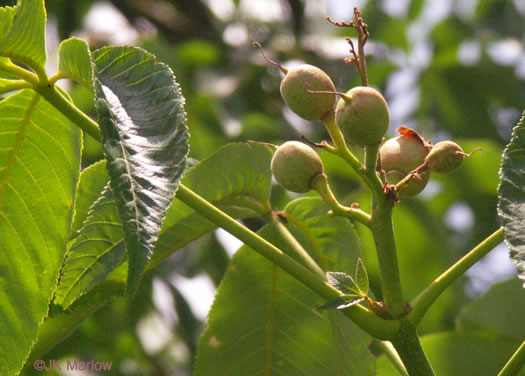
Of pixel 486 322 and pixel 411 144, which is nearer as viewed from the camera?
pixel 411 144

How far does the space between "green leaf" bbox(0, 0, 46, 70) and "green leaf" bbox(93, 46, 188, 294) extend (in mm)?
79

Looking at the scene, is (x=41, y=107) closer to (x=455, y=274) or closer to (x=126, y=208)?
(x=126, y=208)

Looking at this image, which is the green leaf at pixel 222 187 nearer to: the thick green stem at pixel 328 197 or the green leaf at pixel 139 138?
the thick green stem at pixel 328 197

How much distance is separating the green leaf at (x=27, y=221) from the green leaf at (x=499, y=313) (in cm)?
83

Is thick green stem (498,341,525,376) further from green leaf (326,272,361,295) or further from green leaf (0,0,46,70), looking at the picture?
green leaf (0,0,46,70)

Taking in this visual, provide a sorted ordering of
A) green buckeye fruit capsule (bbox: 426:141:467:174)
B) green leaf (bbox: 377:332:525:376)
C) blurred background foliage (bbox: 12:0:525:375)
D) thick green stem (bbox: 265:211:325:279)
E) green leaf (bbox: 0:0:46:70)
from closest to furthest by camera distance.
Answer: green leaf (bbox: 0:0:46:70) → green buckeye fruit capsule (bbox: 426:141:467:174) → thick green stem (bbox: 265:211:325:279) → green leaf (bbox: 377:332:525:376) → blurred background foliage (bbox: 12:0:525:375)

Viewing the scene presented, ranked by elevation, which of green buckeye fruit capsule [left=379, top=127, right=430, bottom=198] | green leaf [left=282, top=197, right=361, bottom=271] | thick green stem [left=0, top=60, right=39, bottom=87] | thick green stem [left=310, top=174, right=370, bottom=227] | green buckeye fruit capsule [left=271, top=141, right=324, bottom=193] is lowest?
green leaf [left=282, top=197, right=361, bottom=271]

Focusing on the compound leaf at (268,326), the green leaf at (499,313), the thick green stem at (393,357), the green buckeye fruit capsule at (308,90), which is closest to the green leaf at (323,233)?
the compound leaf at (268,326)

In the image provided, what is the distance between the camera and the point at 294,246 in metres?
1.24

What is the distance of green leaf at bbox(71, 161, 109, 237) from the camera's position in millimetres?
1250

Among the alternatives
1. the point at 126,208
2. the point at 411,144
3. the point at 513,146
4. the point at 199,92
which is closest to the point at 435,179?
the point at 199,92

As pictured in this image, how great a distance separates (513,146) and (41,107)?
0.66m

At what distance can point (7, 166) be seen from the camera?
1.09 m

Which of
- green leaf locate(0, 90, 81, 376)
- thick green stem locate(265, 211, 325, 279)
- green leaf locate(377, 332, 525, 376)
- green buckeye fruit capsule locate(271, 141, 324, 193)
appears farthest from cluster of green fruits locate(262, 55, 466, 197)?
green leaf locate(377, 332, 525, 376)
